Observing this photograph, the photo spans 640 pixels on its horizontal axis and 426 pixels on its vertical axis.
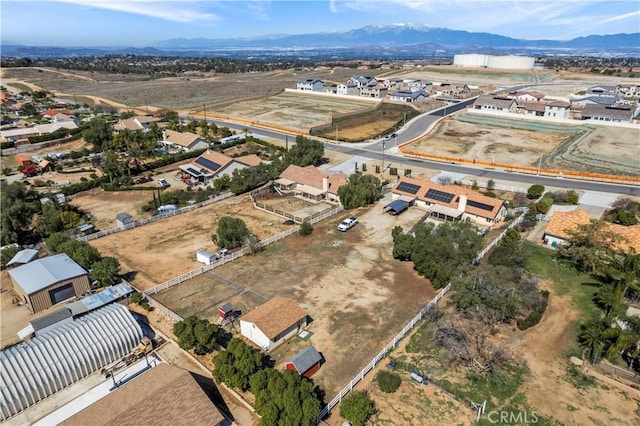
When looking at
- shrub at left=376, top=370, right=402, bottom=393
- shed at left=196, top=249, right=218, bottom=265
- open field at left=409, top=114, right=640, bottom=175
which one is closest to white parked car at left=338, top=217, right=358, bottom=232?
shed at left=196, top=249, right=218, bottom=265

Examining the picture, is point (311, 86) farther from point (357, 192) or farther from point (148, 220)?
point (148, 220)

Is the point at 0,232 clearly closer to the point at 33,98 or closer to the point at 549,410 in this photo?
the point at 549,410

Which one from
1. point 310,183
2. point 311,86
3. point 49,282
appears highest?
point 311,86

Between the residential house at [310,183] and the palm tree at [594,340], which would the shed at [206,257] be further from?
the palm tree at [594,340]

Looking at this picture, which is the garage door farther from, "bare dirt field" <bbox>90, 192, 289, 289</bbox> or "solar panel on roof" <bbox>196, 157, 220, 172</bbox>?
"solar panel on roof" <bbox>196, 157, 220, 172</bbox>

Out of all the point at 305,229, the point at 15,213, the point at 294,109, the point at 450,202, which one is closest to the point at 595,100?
the point at 294,109

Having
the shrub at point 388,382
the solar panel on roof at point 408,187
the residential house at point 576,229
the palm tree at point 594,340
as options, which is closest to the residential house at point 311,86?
the solar panel on roof at point 408,187
